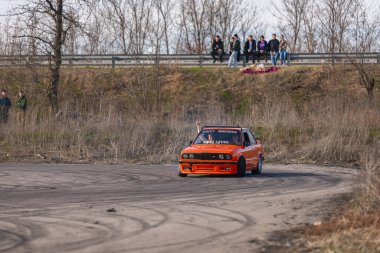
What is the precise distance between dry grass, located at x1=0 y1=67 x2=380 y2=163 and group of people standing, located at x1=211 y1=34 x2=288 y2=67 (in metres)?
0.83

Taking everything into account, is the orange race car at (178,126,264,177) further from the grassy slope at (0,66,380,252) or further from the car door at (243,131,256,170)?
the grassy slope at (0,66,380,252)

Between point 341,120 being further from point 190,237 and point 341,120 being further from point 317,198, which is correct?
point 190,237

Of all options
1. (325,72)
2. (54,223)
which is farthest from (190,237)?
(325,72)

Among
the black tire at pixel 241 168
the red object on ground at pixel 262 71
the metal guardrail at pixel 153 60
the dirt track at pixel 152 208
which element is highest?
the metal guardrail at pixel 153 60

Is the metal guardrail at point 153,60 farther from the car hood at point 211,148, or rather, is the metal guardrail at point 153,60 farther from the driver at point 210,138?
the car hood at point 211,148

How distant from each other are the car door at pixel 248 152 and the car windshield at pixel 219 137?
10.6 inches

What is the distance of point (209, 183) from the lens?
20.2m

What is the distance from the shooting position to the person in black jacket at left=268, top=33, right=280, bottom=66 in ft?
141

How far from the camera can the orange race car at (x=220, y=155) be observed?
71.7ft

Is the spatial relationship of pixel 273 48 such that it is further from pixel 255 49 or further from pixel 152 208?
pixel 152 208

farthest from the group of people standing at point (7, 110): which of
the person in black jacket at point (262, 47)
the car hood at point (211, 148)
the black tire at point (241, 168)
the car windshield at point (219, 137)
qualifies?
the black tire at point (241, 168)

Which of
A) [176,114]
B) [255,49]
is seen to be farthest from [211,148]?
[255,49]

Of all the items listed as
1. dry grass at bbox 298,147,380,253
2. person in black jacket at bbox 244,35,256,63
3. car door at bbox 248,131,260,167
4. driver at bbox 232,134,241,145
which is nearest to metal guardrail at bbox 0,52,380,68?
person in black jacket at bbox 244,35,256,63

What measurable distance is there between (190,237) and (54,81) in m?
30.4
